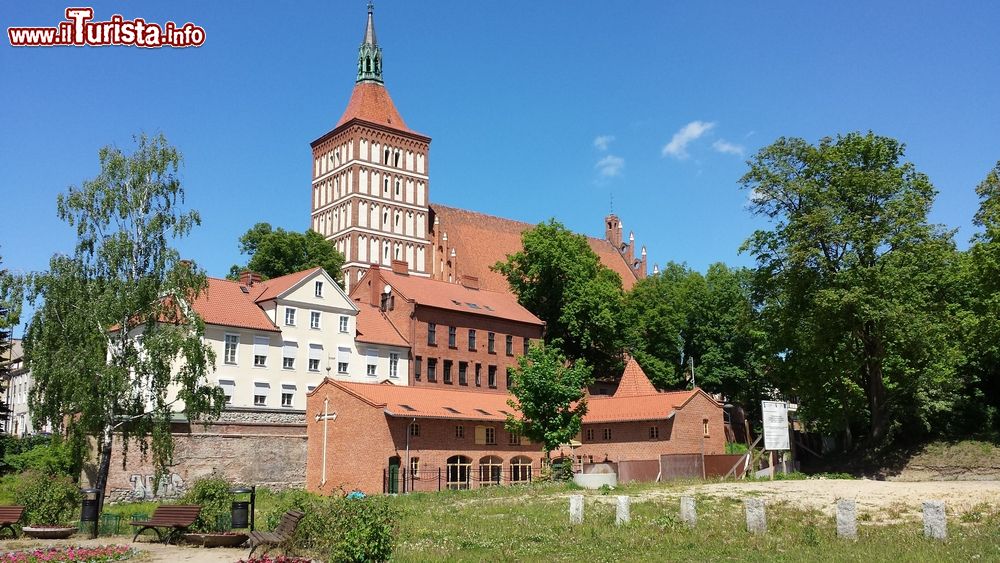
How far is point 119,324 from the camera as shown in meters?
32.5

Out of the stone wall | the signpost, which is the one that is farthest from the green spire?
the signpost

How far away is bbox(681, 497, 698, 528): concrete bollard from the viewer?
21.6m

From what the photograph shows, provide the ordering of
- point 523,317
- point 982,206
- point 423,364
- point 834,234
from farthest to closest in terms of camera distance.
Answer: point 523,317 → point 423,364 → point 982,206 → point 834,234

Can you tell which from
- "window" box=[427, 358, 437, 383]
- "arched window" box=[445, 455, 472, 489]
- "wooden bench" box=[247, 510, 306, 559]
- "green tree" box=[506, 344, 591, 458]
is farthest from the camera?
"window" box=[427, 358, 437, 383]

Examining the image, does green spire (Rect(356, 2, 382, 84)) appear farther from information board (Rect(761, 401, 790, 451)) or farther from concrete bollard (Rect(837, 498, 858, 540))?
concrete bollard (Rect(837, 498, 858, 540))

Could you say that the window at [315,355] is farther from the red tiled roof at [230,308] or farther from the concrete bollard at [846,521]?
the concrete bollard at [846,521]

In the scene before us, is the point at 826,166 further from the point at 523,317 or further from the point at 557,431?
the point at 523,317

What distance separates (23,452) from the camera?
137ft

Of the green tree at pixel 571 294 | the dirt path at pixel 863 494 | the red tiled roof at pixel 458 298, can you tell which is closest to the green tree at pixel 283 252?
the red tiled roof at pixel 458 298

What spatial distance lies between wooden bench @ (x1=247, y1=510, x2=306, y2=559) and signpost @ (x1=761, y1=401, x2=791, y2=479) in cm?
2568

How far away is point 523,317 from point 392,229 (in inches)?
1001

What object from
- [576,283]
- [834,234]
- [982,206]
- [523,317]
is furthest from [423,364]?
[982,206]

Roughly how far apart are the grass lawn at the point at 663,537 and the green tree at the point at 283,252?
45234mm

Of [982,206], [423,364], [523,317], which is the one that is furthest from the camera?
[523,317]
